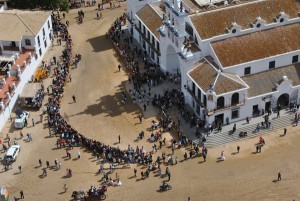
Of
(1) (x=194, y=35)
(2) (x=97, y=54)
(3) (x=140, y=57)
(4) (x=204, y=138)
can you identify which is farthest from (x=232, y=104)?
(2) (x=97, y=54)

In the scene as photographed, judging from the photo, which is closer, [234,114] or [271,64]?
[234,114]

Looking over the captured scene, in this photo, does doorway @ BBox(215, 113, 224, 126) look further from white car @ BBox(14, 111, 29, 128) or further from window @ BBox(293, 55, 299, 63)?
white car @ BBox(14, 111, 29, 128)

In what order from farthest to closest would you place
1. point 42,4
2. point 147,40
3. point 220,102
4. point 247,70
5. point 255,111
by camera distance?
point 42,4, point 147,40, point 255,111, point 247,70, point 220,102

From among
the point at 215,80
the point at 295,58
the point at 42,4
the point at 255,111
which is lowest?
the point at 255,111

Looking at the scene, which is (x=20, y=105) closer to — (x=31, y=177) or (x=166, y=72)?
(x=31, y=177)

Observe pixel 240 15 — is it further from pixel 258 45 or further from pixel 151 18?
pixel 151 18

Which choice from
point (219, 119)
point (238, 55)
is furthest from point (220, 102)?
point (238, 55)

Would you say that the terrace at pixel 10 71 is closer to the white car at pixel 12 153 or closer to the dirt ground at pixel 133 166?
the dirt ground at pixel 133 166

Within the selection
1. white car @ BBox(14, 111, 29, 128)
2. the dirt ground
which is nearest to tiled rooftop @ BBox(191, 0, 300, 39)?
the dirt ground
